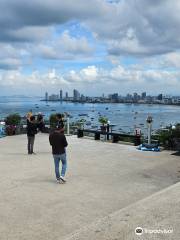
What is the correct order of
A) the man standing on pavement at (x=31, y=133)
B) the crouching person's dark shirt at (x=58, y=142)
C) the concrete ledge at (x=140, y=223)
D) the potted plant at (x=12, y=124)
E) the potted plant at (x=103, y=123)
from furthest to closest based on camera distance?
the potted plant at (x=12, y=124) → the potted plant at (x=103, y=123) → the man standing on pavement at (x=31, y=133) → the crouching person's dark shirt at (x=58, y=142) → the concrete ledge at (x=140, y=223)

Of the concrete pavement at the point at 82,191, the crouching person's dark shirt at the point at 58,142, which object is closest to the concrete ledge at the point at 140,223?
the concrete pavement at the point at 82,191

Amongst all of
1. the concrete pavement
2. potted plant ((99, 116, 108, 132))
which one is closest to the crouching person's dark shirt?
the concrete pavement

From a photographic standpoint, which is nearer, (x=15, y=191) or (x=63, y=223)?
(x=63, y=223)

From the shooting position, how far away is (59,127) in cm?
888

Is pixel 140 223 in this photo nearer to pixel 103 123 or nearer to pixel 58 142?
pixel 58 142

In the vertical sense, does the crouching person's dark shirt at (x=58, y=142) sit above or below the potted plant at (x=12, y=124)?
above

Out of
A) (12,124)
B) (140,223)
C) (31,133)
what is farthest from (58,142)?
(12,124)

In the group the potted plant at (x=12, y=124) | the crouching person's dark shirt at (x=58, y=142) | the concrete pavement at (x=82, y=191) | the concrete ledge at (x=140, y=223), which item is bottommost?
the concrete pavement at (x=82, y=191)

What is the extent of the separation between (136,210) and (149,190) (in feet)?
7.22

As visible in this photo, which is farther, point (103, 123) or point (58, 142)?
point (103, 123)

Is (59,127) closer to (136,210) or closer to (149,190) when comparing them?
(149,190)

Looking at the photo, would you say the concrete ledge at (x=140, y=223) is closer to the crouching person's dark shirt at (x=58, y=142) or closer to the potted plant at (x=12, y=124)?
the crouching person's dark shirt at (x=58, y=142)

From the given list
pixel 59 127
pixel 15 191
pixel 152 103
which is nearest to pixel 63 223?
pixel 15 191

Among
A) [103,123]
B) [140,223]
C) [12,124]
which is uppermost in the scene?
[103,123]
